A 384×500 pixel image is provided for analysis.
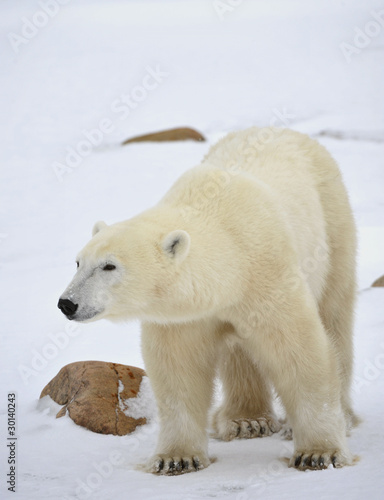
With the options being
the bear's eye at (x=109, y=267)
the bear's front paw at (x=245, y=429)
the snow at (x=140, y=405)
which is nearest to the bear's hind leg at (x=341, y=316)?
the bear's front paw at (x=245, y=429)

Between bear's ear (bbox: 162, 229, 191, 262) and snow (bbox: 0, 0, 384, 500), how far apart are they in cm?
103

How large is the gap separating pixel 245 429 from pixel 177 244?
5.28ft

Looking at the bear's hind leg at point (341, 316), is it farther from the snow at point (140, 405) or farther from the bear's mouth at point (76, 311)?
the bear's mouth at point (76, 311)

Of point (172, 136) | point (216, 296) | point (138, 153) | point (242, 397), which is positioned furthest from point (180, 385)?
point (172, 136)

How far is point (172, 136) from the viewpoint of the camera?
1345 centimetres

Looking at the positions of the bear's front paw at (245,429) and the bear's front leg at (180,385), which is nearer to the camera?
the bear's front leg at (180,385)

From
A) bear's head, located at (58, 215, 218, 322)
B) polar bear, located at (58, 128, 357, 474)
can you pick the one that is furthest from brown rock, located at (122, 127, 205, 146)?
bear's head, located at (58, 215, 218, 322)

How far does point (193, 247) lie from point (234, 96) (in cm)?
1289

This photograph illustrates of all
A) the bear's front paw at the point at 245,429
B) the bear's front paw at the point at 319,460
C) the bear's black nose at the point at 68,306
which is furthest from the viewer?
the bear's front paw at the point at 245,429

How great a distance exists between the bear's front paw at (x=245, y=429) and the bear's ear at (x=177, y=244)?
154 cm

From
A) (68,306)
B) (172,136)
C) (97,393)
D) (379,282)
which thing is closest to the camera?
(68,306)

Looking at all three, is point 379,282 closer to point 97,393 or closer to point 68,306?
point 97,393

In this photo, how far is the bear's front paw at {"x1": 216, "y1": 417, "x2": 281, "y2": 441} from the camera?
429cm

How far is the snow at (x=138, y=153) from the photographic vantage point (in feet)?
11.9
